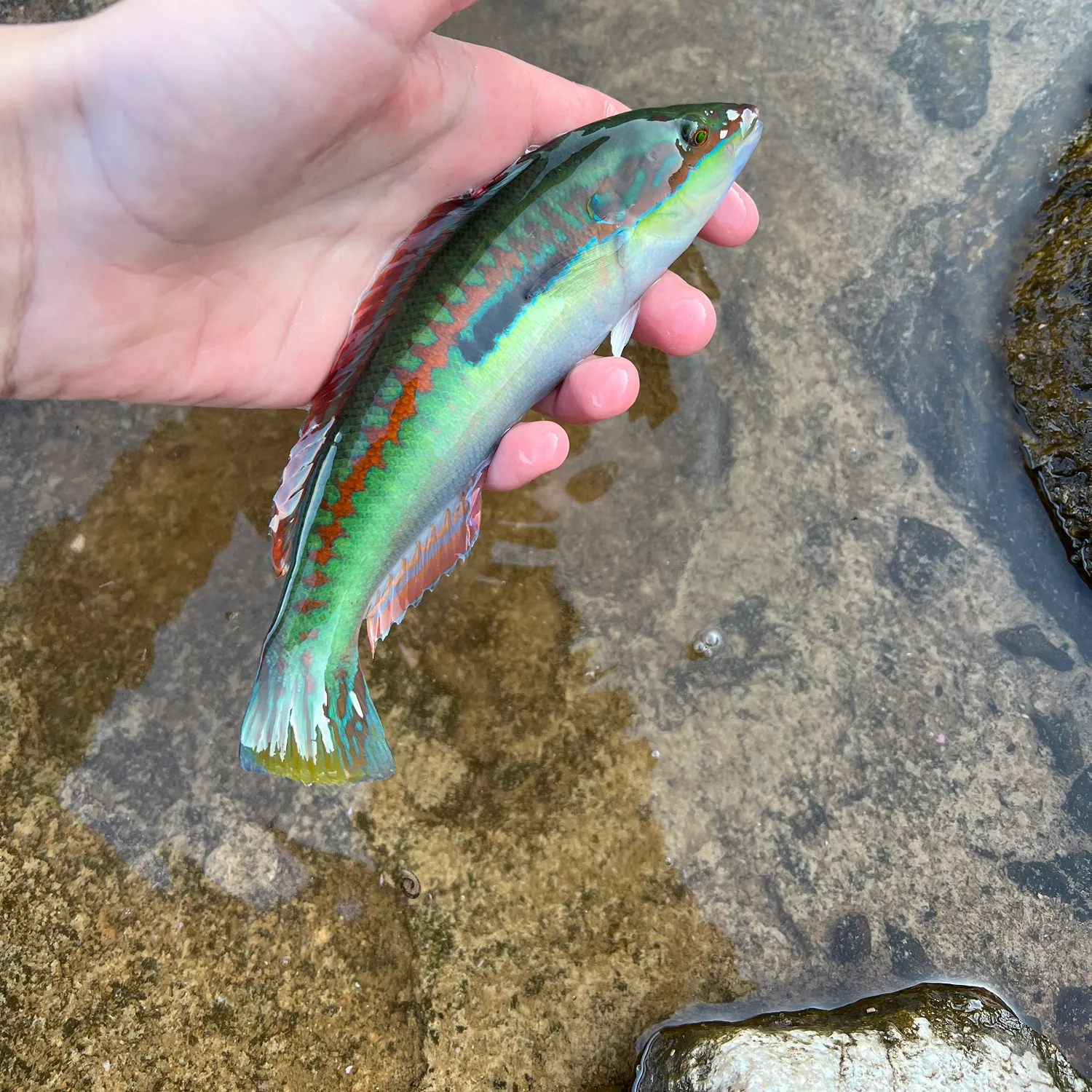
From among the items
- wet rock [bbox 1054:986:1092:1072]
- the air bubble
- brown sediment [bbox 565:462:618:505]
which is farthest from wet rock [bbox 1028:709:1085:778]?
brown sediment [bbox 565:462:618:505]

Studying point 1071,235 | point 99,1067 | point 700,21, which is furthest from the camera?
point 700,21

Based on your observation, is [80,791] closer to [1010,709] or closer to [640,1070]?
[640,1070]

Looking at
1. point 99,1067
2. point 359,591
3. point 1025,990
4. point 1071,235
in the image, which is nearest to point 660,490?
point 359,591

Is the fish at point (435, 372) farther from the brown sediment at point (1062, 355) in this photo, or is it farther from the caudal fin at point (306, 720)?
the brown sediment at point (1062, 355)

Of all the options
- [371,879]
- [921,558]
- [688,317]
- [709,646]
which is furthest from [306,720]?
[921,558]

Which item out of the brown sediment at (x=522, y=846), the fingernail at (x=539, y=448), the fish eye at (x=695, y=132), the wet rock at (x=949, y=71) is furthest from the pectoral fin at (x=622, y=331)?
the wet rock at (x=949, y=71)

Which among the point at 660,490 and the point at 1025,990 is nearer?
the point at 1025,990

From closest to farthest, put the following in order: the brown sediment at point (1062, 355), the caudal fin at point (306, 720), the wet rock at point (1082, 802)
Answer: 1. the caudal fin at point (306, 720)
2. the wet rock at point (1082, 802)
3. the brown sediment at point (1062, 355)
